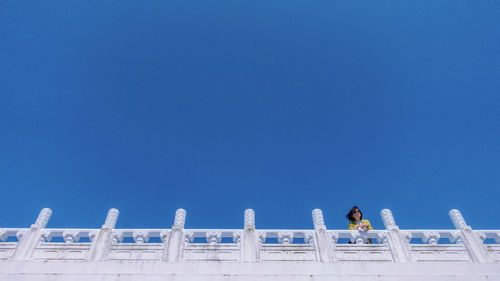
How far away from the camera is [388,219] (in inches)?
497

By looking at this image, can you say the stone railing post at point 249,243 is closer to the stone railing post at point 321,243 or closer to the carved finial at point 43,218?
the stone railing post at point 321,243

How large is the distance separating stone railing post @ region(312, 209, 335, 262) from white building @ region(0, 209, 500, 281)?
3 centimetres

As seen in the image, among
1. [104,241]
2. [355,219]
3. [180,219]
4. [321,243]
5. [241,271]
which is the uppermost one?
[355,219]

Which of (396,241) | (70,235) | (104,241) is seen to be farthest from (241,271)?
(70,235)

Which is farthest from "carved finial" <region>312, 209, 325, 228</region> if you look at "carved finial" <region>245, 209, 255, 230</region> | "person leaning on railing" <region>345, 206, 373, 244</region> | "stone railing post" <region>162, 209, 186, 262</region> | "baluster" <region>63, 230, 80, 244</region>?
"baluster" <region>63, 230, 80, 244</region>

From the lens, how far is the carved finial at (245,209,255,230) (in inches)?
481

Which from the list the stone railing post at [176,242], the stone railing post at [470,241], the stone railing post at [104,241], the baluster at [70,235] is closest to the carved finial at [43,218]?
the baluster at [70,235]

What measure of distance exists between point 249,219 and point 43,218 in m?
6.57

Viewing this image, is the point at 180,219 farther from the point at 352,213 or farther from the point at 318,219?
the point at 352,213

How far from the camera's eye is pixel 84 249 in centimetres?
1158

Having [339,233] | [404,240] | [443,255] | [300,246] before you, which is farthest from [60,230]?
[443,255]

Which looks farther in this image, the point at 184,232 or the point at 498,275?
the point at 184,232

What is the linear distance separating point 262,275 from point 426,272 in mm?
4590

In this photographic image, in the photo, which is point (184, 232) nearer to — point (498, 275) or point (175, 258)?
point (175, 258)
